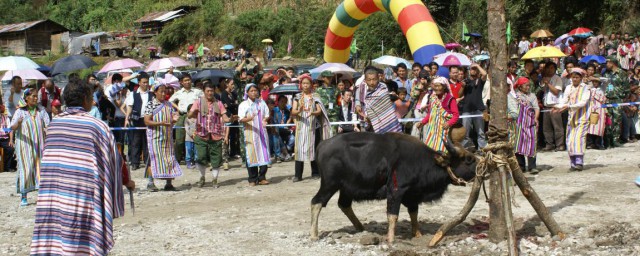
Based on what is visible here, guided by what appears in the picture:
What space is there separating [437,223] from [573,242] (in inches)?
66.8

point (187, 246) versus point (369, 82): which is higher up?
point (369, 82)

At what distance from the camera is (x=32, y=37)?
65.8 m

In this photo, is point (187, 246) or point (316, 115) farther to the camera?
point (316, 115)

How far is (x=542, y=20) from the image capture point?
31172 millimetres

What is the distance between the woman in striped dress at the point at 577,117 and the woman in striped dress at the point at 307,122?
3.75 metres

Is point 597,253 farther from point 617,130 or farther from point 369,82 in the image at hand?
point 617,130

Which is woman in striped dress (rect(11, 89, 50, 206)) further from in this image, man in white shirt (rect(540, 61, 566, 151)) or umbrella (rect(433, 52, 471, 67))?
man in white shirt (rect(540, 61, 566, 151))

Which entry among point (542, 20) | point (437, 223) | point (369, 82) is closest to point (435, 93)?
point (369, 82)

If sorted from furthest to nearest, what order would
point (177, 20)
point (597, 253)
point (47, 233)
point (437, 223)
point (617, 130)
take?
point (177, 20)
point (617, 130)
point (437, 223)
point (597, 253)
point (47, 233)

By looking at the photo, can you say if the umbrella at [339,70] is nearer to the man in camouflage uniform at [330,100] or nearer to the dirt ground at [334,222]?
the man in camouflage uniform at [330,100]

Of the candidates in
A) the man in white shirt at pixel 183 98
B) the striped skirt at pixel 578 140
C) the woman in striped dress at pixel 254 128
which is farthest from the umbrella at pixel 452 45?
the woman in striped dress at pixel 254 128

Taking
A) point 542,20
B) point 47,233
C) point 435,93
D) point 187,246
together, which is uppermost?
point 542,20

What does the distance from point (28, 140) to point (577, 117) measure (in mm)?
8277

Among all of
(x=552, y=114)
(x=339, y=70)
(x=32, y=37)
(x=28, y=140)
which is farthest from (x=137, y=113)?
(x=32, y=37)
